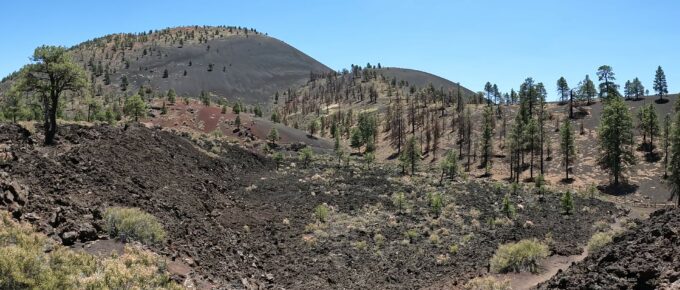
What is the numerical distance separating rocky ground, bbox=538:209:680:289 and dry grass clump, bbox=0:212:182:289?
12.1 meters

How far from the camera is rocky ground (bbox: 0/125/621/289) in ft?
57.3

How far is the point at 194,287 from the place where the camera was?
1418 centimetres

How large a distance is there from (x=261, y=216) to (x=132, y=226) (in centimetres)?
1409

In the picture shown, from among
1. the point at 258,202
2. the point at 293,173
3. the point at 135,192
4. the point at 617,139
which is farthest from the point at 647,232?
the point at 617,139

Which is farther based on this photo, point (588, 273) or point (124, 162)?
point (124, 162)

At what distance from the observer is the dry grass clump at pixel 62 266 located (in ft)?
31.1

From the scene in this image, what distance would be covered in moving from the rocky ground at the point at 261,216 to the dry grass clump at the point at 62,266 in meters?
1.32

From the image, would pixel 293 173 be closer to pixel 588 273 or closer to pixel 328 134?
pixel 588 273

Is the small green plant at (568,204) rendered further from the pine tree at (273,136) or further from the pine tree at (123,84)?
the pine tree at (123,84)

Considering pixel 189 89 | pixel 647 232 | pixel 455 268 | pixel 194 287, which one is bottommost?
pixel 455 268

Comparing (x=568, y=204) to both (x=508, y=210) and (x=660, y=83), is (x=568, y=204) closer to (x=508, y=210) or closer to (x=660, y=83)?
(x=508, y=210)

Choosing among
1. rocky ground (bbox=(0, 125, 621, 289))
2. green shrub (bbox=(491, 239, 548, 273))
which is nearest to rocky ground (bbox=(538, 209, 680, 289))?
green shrub (bbox=(491, 239, 548, 273))

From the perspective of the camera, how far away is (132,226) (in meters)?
16.1

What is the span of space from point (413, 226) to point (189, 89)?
165 m
